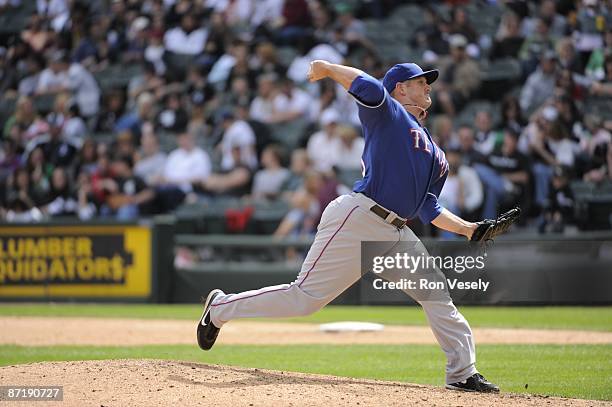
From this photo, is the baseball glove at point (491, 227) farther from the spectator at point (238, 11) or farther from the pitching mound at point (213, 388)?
the spectator at point (238, 11)

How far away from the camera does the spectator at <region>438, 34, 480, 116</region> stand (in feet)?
53.6

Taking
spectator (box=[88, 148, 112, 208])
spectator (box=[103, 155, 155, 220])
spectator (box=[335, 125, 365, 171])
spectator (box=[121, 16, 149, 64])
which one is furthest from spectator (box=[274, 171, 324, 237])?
spectator (box=[121, 16, 149, 64])

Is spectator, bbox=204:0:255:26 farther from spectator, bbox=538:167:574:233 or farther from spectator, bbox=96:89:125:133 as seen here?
spectator, bbox=538:167:574:233

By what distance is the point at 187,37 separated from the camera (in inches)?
787

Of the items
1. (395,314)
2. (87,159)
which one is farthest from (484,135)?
(87,159)

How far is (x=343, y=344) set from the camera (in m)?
10.7

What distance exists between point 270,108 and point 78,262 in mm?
4392


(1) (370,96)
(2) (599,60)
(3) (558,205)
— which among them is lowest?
(3) (558,205)

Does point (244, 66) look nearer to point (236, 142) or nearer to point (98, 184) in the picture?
point (236, 142)

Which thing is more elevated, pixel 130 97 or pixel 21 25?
pixel 21 25

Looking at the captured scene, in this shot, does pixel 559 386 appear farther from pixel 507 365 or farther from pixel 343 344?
pixel 343 344

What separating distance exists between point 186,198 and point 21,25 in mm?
9072

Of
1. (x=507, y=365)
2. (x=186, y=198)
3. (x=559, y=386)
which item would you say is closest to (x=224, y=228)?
(x=186, y=198)

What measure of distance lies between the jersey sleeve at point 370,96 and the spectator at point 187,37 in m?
13.9
